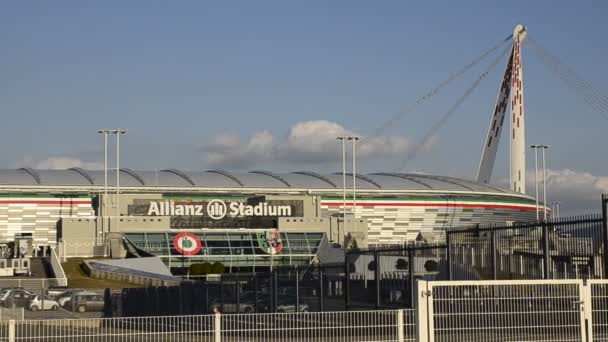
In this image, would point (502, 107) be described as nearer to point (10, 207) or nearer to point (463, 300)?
point (10, 207)

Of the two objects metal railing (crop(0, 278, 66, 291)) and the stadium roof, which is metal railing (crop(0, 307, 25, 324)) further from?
the stadium roof

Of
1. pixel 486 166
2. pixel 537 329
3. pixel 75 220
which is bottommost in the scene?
pixel 537 329

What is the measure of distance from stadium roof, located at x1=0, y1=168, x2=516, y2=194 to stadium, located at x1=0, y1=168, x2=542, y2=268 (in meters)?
0.12

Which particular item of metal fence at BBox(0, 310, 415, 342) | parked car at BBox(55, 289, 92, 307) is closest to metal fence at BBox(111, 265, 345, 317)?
parked car at BBox(55, 289, 92, 307)

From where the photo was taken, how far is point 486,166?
15938 cm

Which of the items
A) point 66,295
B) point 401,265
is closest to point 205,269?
point 66,295

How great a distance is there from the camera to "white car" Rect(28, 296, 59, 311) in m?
52.0

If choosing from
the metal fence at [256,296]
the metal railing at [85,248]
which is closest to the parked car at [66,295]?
the metal fence at [256,296]

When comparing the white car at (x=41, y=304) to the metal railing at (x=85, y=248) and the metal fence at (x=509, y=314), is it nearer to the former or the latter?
the metal fence at (x=509, y=314)

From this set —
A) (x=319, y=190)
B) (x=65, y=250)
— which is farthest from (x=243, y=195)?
(x=65, y=250)

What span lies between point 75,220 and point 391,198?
39685 millimetres

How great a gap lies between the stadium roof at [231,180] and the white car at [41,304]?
70637mm

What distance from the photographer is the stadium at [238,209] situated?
4141 inches

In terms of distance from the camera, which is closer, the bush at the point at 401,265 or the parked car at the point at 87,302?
the bush at the point at 401,265
